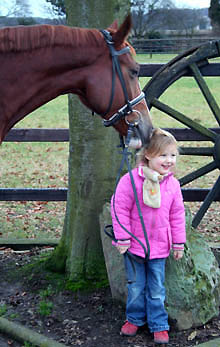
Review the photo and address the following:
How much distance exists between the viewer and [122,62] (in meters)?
2.93

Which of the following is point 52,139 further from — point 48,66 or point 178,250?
point 178,250

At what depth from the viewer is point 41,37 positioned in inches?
115

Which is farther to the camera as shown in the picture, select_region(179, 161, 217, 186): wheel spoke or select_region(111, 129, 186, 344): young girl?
select_region(179, 161, 217, 186): wheel spoke

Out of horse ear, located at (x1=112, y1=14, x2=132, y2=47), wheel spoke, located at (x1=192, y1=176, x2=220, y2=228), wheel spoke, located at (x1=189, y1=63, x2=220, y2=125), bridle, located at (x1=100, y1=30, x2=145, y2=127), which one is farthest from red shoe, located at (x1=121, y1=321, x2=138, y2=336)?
wheel spoke, located at (x1=189, y1=63, x2=220, y2=125)

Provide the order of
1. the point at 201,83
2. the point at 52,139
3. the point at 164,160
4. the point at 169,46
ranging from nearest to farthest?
the point at 164,160, the point at 201,83, the point at 52,139, the point at 169,46

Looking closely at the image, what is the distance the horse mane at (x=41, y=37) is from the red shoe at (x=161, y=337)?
1870 millimetres

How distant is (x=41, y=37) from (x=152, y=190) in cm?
116

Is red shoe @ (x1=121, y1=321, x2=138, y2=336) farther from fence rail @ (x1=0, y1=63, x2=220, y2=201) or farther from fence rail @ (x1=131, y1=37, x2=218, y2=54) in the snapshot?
fence rail @ (x1=131, y1=37, x2=218, y2=54)

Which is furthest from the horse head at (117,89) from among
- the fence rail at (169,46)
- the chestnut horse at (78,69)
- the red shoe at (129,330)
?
the fence rail at (169,46)

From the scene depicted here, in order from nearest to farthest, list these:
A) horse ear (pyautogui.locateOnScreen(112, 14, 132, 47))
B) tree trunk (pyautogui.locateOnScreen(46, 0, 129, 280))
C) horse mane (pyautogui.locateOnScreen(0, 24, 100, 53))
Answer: horse ear (pyautogui.locateOnScreen(112, 14, 132, 47))
horse mane (pyautogui.locateOnScreen(0, 24, 100, 53))
tree trunk (pyautogui.locateOnScreen(46, 0, 129, 280))

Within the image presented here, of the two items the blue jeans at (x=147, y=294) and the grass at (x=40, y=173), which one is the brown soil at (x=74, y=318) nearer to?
the blue jeans at (x=147, y=294)

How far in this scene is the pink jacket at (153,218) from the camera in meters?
3.05

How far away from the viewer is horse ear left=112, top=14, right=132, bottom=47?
8.93ft

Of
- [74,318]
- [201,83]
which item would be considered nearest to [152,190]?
[74,318]
